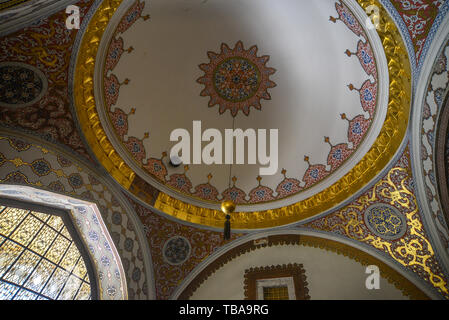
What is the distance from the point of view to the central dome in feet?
18.6

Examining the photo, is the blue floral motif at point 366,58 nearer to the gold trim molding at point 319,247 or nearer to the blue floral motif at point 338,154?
the blue floral motif at point 338,154

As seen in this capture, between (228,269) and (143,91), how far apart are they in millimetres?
4180

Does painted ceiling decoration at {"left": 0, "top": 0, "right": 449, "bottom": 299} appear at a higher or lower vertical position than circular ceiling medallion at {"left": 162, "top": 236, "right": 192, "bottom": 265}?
higher

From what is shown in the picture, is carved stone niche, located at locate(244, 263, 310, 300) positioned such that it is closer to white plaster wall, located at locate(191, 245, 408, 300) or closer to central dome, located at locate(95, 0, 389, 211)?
white plaster wall, located at locate(191, 245, 408, 300)

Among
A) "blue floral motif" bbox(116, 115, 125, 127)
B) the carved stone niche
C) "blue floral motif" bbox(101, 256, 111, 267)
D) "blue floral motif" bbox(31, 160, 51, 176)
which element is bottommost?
the carved stone niche

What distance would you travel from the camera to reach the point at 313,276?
21.1 ft

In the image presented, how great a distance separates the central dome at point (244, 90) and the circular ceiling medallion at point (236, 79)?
0.02 m

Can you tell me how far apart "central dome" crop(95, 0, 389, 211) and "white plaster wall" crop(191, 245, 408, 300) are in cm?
109

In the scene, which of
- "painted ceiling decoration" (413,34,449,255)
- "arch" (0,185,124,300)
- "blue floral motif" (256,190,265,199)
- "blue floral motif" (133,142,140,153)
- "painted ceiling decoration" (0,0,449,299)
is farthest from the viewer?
"blue floral motif" (256,190,265,199)

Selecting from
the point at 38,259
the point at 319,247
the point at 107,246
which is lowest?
the point at 38,259

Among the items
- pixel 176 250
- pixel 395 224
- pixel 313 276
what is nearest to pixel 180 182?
pixel 176 250

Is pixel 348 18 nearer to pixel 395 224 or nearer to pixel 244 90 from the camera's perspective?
pixel 244 90

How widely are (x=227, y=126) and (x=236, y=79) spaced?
3.49 ft

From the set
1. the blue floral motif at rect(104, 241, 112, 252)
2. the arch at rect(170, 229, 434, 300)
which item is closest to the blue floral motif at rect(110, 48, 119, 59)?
the blue floral motif at rect(104, 241, 112, 252)
